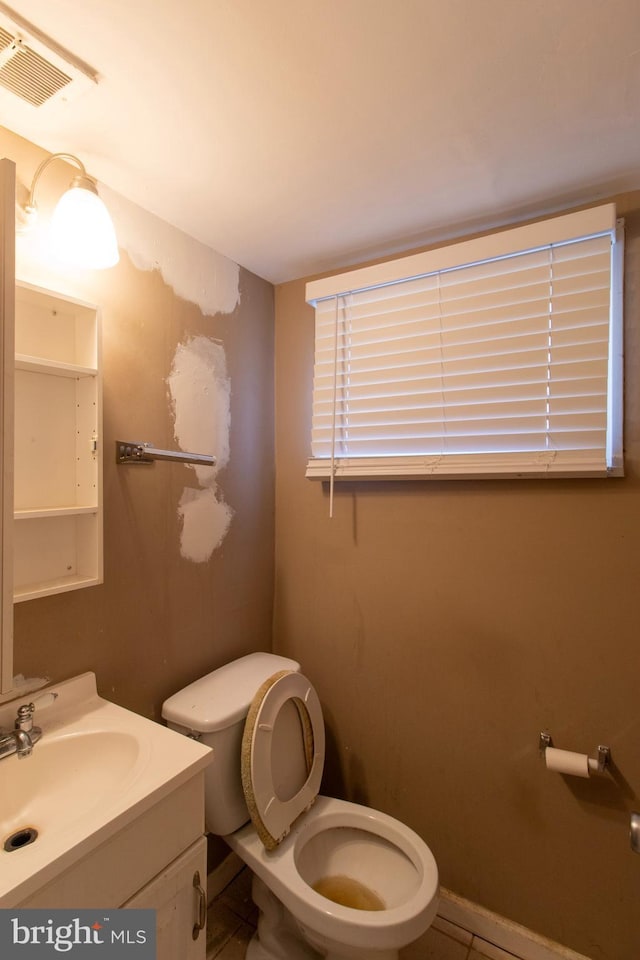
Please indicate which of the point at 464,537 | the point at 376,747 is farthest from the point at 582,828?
the point at 464,537

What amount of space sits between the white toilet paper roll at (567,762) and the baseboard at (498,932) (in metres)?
0.57

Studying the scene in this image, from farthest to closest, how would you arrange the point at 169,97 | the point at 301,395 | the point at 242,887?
the point at 301,395 → the point at 242,887 → the point at 169,97

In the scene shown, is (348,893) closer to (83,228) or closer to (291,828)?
(291,828)

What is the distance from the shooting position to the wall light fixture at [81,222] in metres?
1.01

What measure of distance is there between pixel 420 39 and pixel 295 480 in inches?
52.5

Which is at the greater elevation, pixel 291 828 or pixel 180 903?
pixel 180 903

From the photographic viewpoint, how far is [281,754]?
1374 mm

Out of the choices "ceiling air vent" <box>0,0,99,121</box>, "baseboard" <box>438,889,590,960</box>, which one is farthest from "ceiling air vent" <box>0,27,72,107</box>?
"baseboard" <box>438,889,590,960</box>

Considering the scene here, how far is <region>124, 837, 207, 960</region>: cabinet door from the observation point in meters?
0.91

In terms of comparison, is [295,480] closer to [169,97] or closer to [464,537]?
[464,537]

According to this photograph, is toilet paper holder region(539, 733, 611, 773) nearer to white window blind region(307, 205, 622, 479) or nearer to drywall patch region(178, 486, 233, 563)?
white window blind region(307, 205, 622, 479)

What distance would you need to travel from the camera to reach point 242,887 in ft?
5.15

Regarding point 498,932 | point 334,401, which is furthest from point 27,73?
point 498,932

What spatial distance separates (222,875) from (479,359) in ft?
6.44
